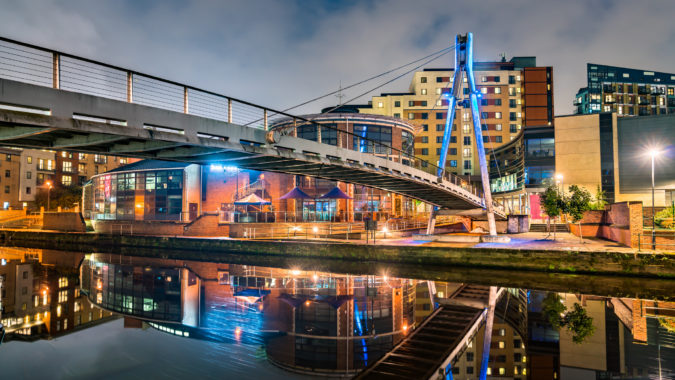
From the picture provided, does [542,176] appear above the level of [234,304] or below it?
above

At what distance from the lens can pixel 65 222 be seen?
45688 mm

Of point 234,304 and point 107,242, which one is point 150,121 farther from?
point 107,242

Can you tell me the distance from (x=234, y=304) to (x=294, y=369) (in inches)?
253

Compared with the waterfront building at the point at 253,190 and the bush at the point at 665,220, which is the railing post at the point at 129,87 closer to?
the waterfront building at the point at 253,190

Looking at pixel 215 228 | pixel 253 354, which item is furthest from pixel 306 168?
pixel 215 228

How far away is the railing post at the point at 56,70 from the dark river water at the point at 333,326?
6104mm

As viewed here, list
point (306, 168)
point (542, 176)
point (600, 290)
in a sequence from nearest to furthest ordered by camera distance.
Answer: point (600, 290)
point (306, 168)
point (542, 176)

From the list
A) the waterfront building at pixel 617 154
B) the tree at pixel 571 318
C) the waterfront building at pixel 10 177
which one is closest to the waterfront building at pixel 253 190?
the waterfront building at pixel 617 154

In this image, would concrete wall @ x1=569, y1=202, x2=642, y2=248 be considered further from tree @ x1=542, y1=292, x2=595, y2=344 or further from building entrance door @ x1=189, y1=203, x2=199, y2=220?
building entrance door @ x1=189, y1=203, x2=199, y2=220

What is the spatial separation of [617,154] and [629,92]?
249 feet

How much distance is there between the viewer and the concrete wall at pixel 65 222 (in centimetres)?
4453

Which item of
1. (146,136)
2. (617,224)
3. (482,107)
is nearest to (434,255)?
(617,224)

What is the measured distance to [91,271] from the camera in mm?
22672

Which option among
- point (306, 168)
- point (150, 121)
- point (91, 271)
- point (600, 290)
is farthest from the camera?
point (91, 271)
